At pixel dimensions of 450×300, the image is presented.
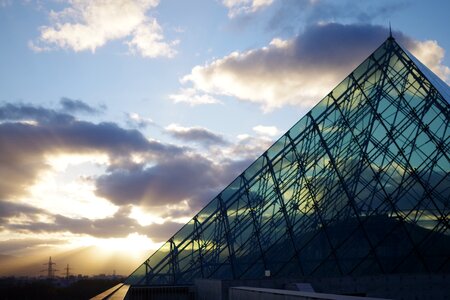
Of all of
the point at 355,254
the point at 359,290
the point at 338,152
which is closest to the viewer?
the point at 359,290

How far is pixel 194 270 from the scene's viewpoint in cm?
2606

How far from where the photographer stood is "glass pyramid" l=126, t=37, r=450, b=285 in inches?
914

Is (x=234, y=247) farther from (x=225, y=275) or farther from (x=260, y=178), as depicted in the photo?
(x=260, y=178)

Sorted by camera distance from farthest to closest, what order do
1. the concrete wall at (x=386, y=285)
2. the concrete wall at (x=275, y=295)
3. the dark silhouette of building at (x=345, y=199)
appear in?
the dark silhouette of building at (x=345, y=199)
the concrete wall at (x=386, y=285)
the concrete wall at (x=275, y=295)

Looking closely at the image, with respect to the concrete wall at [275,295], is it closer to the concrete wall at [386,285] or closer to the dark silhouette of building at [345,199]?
the concrete wall at [386,285]

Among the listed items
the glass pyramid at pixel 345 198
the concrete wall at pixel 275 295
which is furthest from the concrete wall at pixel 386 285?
the concrete wall at pixel 275 295

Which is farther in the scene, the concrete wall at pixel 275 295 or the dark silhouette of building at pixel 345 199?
the dark silhouette of building at pixel 345 199

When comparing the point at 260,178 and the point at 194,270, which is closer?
the point at 194,270

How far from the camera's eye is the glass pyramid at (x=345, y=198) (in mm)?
23219

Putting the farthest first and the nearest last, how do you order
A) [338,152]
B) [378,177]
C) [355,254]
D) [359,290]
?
[338,152] < [378,177] < [355,254] < [359,290]

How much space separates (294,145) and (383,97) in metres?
5.03

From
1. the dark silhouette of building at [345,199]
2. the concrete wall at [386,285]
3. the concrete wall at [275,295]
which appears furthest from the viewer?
the dark silhouette of building at [345,199]

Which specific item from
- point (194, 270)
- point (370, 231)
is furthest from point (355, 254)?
point (194, 270)

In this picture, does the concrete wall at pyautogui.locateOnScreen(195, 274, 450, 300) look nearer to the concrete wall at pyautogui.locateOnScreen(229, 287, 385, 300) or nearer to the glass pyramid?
the glass pyramid
